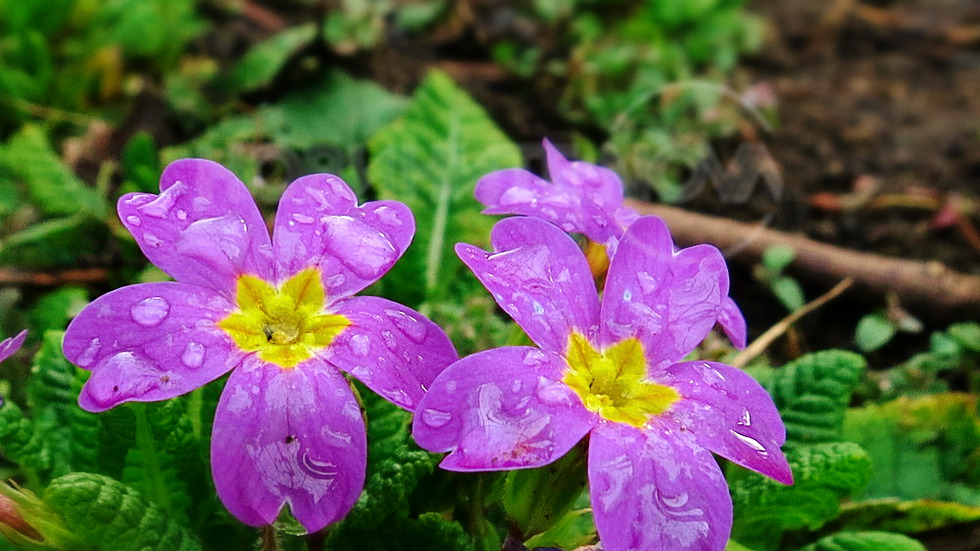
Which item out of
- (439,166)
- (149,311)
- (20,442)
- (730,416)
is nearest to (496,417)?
(730,416)

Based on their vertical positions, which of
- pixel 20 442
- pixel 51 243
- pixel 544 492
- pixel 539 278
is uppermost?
pixel 539 278

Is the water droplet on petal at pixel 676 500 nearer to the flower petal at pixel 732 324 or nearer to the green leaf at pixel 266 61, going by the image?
the flower petal at pixel 732 324

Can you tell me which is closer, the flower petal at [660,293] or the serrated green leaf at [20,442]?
the flower petal at [660,293]

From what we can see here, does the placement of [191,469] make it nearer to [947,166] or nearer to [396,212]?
[396,212]

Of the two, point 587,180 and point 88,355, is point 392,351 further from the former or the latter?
point 587,180

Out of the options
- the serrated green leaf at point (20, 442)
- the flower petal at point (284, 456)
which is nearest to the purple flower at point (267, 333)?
the flower petal at point (284, 456)

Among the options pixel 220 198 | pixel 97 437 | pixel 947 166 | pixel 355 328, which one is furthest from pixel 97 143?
pixel 947 166
